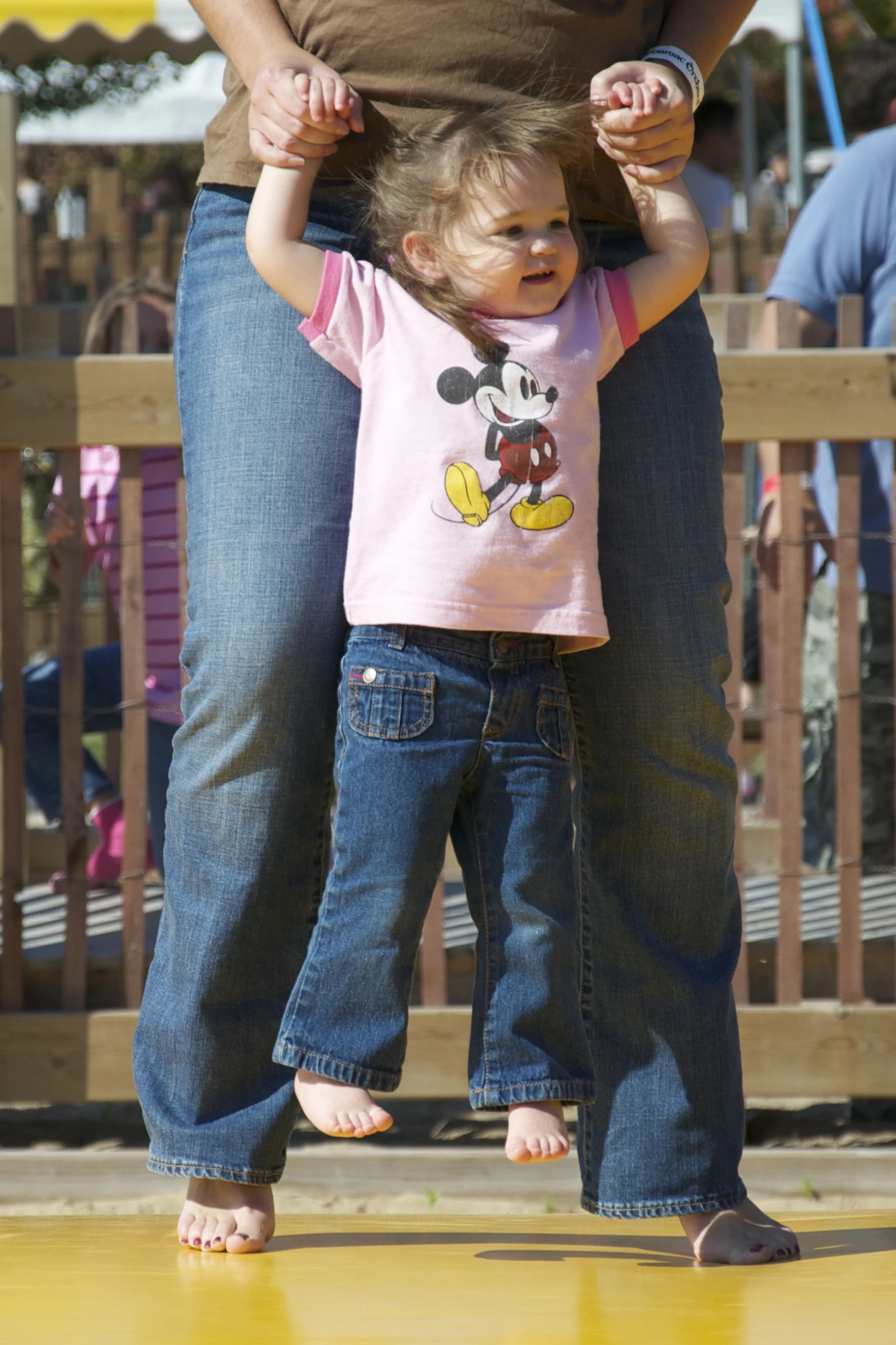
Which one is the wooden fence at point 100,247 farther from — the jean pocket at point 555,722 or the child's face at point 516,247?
the jean pocket at point 555,722

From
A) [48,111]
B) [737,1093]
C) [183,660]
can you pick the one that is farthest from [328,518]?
[48,111]

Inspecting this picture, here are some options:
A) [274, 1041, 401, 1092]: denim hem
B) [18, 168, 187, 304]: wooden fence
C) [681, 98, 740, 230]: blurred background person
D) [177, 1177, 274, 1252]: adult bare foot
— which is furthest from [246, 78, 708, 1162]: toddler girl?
[18, 168, 187, 304]: wooden fence

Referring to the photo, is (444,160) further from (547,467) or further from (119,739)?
(119,739)

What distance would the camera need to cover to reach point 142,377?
284cm

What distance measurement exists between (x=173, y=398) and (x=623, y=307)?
1.17m

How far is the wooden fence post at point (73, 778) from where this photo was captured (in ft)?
9.84

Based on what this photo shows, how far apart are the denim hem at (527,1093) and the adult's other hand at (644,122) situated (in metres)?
1.13

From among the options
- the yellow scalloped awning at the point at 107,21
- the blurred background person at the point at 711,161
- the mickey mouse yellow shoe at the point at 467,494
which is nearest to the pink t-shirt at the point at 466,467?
the mickey mouse yellow shoe at the point at 467,494

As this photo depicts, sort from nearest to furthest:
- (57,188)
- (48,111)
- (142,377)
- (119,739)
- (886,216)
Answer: (142,377)
(886,216)
(119,739)
(48,111)
(57,188)

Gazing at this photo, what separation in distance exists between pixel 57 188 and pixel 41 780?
16346mm

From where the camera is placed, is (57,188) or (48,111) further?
(57,188)

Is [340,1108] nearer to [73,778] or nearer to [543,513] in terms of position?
[543,513]

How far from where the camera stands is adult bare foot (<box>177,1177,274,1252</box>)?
1.95 m

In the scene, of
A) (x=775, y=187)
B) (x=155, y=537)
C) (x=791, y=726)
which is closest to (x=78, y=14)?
(x=155, y=537)
